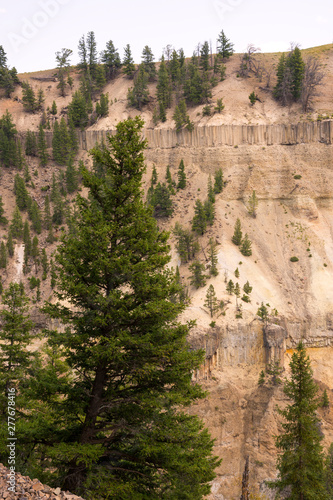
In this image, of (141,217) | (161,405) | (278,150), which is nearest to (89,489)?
(161,405)

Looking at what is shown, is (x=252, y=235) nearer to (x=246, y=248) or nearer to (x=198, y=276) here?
(x=246, y=248)

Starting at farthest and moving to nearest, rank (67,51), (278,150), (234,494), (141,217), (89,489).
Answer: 1. (67,51)
2. (278,150)
3. (234,494)
4. (141,217)
5. (89,489)

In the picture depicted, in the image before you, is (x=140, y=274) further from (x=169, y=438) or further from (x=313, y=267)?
(x=313, y=267)

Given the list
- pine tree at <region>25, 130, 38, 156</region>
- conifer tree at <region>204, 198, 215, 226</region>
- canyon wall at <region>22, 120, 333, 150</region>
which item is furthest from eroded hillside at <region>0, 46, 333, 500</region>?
pine tree at <region>25, 130, 38, 156</region>

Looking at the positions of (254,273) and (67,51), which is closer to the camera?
(254,273)

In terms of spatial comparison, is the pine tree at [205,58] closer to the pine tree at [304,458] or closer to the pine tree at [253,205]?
the pine tree at [253,205]

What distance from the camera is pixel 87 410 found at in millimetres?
11945

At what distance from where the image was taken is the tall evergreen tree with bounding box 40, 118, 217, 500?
11219mm

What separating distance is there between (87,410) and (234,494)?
1244 inches

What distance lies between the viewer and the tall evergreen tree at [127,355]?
1122cm

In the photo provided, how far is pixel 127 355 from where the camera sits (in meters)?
11.4

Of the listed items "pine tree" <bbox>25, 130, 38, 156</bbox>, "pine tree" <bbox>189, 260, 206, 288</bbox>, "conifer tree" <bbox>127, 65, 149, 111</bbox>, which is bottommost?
"pine tree" <bbox>189, 260, 206, 288</bbox>

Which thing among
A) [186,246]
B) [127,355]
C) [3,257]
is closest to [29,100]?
[3,257]

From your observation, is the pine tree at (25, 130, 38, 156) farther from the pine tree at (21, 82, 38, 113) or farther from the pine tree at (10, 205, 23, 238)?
the pine tree at (10, 205, 23, 238)
